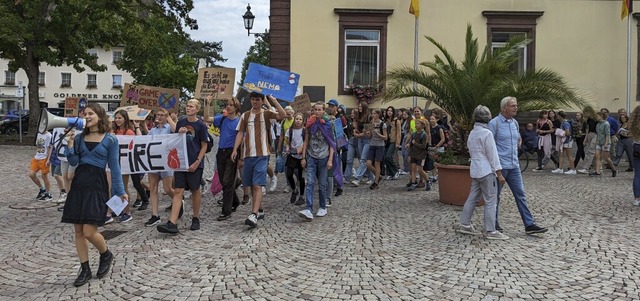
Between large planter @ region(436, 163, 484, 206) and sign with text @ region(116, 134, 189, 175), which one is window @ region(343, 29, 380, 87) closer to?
large planter @ region(436, 163, 484, 206)

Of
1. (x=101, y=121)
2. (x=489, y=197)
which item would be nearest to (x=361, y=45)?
(x=489, y=197)

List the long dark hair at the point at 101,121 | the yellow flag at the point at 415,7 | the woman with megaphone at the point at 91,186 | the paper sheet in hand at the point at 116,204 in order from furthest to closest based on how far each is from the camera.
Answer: the yellow flag at the point at 415,7
the long dark hair at the point at 101,121
the paper sheet in hand at the point at 116,204
the woman with megaphone at the point at 91,186

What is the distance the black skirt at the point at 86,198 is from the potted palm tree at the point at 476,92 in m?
5.67

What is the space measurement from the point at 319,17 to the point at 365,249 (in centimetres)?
1250

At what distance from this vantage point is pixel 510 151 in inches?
254

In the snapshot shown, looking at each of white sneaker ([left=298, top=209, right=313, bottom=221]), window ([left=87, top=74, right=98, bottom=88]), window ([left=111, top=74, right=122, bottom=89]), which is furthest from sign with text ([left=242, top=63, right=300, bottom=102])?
window ([left=87, top=74, right=98, bottom=88])

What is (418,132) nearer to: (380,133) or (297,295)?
(380,133)

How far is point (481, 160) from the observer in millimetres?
6305

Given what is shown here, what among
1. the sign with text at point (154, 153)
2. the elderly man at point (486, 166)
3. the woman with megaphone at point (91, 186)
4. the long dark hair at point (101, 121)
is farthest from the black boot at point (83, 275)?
the elderly man at point (486, 166)

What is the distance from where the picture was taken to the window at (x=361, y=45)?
17.1m

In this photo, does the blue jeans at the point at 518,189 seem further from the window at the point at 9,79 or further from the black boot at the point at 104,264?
the window at the point at 9,79

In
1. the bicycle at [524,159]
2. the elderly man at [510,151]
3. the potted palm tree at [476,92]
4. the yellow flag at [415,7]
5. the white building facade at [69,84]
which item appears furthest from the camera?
the white building facade at [69,84]

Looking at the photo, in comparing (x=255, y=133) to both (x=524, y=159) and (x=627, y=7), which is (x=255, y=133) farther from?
(x=627, y=7)

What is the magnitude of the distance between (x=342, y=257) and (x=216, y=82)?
502 centimetres
